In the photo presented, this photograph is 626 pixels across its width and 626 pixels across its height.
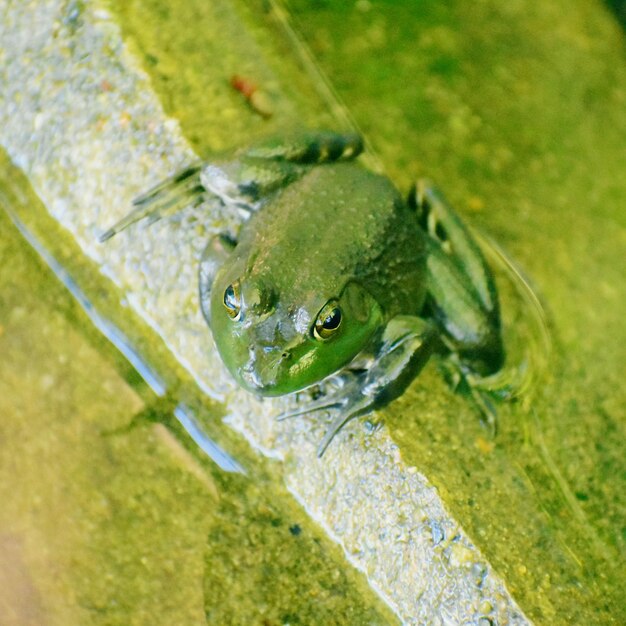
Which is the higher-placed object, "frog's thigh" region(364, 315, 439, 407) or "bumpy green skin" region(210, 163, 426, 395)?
"bumpy green skin" region(210, 163, 426, 395)

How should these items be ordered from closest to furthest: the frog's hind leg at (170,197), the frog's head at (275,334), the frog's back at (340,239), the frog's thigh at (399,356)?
1. the frog's head at (275,334)
2. the frog's back at (340,239)
3. the frog's thigh at (399,356)
4. the frog's hind leg at (170,197)

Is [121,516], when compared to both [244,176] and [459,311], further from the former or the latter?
[459,311]

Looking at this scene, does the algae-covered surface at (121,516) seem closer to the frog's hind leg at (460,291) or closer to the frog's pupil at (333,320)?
the frog's pupil at (333,320)

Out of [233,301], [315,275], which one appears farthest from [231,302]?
[315,275]

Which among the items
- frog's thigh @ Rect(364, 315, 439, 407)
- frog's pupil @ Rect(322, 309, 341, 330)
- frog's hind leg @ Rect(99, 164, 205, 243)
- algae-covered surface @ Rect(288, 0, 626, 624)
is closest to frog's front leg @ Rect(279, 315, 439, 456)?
frog's thigh @ Rect(364, 315, 439, 407)

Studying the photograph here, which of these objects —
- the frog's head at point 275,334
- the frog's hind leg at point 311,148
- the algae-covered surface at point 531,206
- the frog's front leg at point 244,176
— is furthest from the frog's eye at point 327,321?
the frog's hind leg at point 311,148

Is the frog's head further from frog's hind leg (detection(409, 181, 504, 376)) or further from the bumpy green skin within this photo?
frog's hind leg (detection(409, 181, 504, 376))

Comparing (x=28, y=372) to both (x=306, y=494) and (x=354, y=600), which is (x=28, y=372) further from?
(x=354, y=600)
